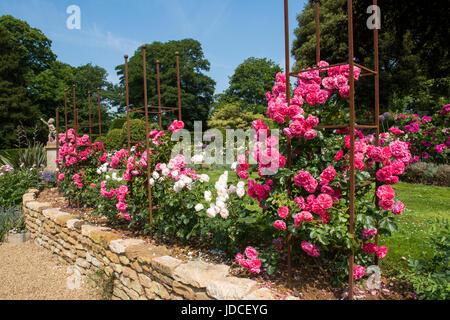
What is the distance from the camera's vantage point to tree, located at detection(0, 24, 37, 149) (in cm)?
1911

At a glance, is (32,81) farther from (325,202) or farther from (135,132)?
(325,202)

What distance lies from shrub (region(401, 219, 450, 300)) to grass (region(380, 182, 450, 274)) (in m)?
0.08

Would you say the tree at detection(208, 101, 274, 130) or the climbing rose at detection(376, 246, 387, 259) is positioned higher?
the tree at detection(208, 101, 274, 130)

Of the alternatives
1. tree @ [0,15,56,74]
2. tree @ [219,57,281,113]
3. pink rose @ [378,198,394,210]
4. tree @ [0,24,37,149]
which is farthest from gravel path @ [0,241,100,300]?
tree @ [219,57,281,113]

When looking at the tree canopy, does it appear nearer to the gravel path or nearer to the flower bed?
the gravel path

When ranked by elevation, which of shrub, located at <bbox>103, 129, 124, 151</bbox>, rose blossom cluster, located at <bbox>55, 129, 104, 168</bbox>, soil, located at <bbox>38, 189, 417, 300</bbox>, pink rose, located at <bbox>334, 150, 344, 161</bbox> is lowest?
soil, located at <bbox>38, 189, 417, 300</bbox>

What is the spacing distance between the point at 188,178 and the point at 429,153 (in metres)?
6.05

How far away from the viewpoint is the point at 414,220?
3.43 m

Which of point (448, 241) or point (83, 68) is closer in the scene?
point (448, 241)

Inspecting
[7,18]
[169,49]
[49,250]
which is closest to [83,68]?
[7,18]

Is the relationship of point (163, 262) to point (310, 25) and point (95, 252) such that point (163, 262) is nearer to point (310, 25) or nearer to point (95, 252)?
point (95, 252)

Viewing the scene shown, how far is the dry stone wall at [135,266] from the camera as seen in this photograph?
2.00m
